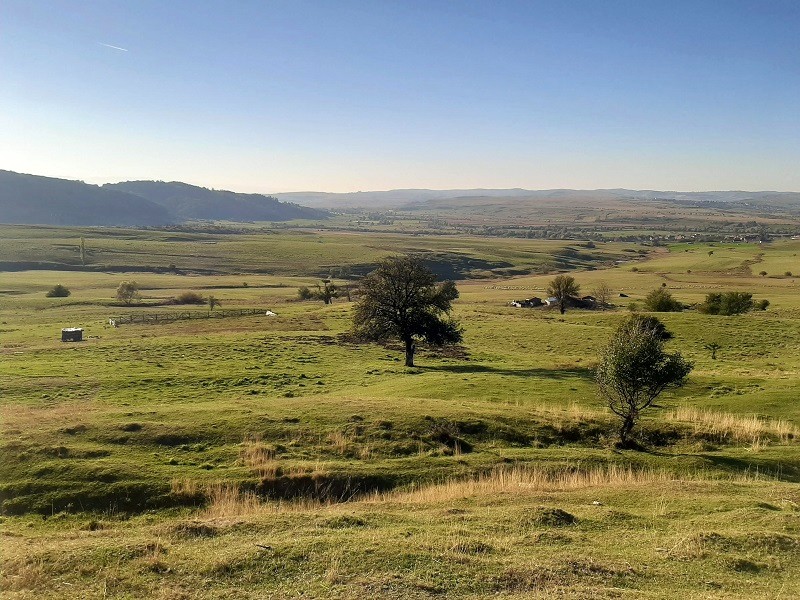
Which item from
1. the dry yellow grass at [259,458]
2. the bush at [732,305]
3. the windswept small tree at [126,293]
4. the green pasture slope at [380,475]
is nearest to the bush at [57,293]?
the windswept small tree at [126,293]

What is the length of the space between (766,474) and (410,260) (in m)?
35.2

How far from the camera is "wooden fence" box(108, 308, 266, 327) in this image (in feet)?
259

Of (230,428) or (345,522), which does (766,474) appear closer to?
(345,522)

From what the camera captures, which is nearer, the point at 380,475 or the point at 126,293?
the point at 380,475

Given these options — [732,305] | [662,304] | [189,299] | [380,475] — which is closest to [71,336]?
[189,299]

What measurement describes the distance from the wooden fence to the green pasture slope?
65.0 feet

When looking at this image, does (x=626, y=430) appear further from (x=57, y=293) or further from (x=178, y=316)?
(x=57, y=293)

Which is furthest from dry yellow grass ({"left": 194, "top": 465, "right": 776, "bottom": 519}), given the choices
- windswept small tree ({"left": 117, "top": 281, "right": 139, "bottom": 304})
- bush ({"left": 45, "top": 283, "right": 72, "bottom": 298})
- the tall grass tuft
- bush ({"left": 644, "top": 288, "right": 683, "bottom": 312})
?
bush ({"left": 45, "top": 283, "right": 72, "bottom": 298})

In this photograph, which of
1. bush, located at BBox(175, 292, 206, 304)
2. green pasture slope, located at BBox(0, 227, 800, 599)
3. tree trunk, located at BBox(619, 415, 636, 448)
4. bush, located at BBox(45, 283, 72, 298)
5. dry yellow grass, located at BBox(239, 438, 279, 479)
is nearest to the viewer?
green pasture slope, located at BBox(0, 227, 800, 599)

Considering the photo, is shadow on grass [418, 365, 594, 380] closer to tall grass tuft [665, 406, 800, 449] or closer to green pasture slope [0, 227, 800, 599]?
green pasture slope [0, 227, 800, 599]

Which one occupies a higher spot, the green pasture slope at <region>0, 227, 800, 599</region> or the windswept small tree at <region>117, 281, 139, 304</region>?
the green pasture slope at <region>0, 227, 800, 599</region>

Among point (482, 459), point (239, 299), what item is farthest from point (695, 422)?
point (239, 299)

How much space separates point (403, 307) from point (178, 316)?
46982mm

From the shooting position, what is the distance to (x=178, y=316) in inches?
3354
